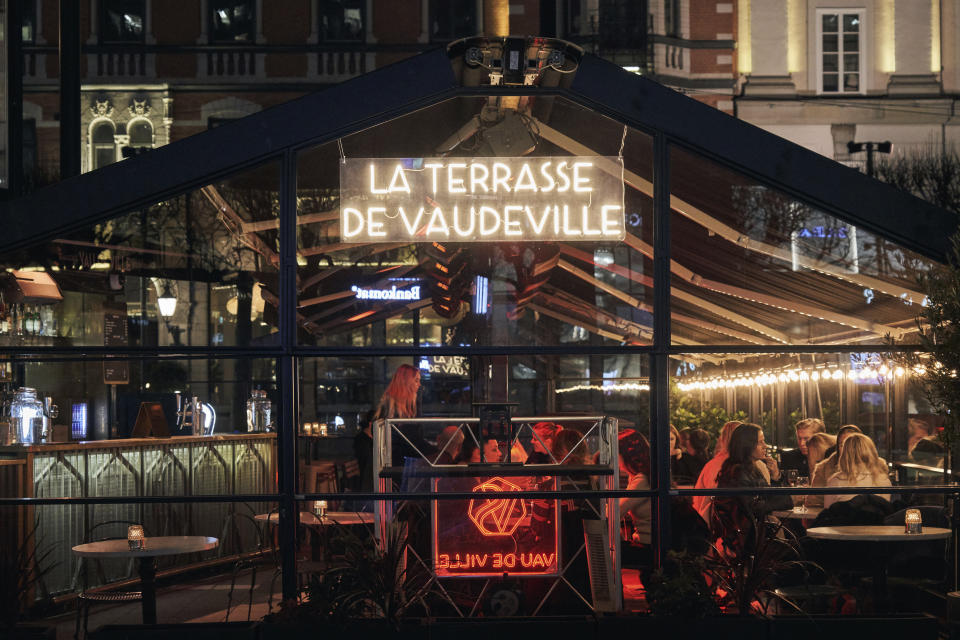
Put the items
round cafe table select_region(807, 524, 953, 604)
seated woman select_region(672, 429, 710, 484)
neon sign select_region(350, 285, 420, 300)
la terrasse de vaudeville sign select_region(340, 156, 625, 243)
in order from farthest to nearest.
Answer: seated woman select_region(672, 429, 710, 484) → neon sign select_region(350, 285, 420, 300) → round cafe table select_region(807, 524, 953, 604) → la terrasse de vaudeville sign select_region(340, 156, 625, 243)

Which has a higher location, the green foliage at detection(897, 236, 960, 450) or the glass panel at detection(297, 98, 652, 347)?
the glass panel at detection(297, 98, 652, 347)

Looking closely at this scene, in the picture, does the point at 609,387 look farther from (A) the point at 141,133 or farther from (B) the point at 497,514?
(A) the point at 141,133

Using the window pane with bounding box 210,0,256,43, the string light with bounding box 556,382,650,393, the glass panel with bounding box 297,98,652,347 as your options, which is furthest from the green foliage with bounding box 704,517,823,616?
the window pane with bounding box 210,0,256,43

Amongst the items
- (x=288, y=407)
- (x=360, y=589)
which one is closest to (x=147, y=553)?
(x=288, y=407)

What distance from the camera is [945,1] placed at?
2808 cm

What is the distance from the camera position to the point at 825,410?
549 inches

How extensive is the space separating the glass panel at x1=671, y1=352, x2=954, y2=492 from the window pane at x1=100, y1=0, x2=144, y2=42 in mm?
16266

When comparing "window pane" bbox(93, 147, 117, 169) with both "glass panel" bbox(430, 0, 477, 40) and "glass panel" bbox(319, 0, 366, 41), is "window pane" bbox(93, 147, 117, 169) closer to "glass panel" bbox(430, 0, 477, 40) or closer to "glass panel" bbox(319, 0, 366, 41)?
"glass panel" bbox(319, 0, 366, 41)

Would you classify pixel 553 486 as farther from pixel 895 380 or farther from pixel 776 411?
pixel 776 411

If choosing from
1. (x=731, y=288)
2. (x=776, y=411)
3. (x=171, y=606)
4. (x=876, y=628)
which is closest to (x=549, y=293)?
(x=731, y=288)

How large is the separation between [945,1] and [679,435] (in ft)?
67.8

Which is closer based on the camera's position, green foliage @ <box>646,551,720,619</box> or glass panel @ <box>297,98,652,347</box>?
green foliage @ <box>646,551,720,619</box>

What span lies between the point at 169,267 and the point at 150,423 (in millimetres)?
2593

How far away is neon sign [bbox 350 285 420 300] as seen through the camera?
7599mm
